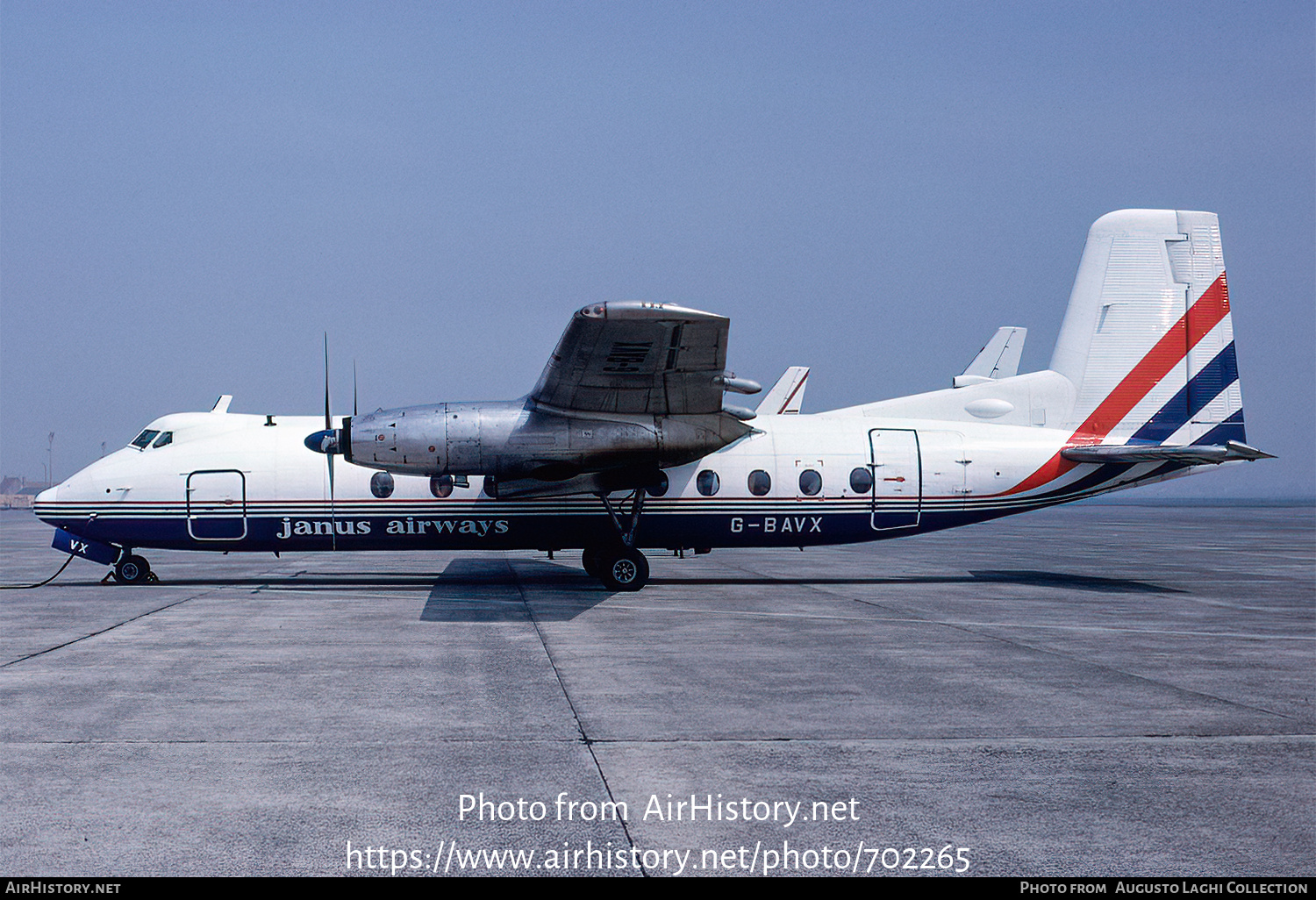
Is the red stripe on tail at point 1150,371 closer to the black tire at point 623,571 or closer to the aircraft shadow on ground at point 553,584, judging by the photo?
the aircraft shadow on ground at point 553,584

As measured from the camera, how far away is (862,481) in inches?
844

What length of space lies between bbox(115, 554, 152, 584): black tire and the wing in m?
9.92

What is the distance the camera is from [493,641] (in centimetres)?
1359

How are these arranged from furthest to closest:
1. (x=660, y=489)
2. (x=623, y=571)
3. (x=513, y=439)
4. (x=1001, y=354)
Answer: (x=1001, y=354) → (x=660, y=489) → (x=623, y=571) → (x=513, y=439)

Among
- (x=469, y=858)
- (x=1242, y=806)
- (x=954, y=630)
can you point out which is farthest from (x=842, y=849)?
(x=954, y=630)

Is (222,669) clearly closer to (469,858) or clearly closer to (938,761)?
(469,858)

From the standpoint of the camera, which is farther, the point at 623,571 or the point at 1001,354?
the point at 1001,354

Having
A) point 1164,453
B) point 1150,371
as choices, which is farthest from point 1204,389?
point 1164,453

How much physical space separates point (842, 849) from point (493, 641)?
27.6 ft

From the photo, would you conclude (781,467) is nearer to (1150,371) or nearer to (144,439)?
(1150,371)

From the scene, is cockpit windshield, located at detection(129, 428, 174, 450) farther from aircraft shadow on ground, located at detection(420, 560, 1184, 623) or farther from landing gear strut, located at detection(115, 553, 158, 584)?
aircraft shadow on ground, located at detection(420, 560, 1184, 623)

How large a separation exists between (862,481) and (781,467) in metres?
1.68

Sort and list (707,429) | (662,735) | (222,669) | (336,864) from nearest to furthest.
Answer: (336,864) < (662,735) < (222,669) < (707,429)

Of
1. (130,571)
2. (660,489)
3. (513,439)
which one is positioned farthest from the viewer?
(130,571)
